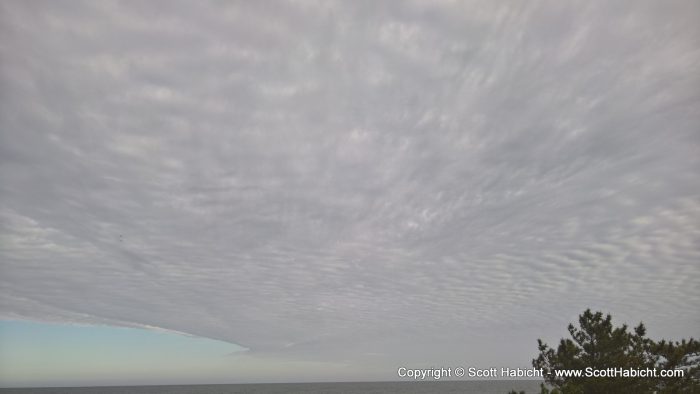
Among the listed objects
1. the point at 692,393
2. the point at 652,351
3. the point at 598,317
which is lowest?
the point at 692,393

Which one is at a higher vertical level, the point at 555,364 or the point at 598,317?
the point at 598,317

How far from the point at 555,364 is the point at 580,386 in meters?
3.96

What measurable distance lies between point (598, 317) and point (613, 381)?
5980 mm

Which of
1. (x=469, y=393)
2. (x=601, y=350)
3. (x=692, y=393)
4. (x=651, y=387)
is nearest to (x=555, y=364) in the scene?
(x=601, y=350)

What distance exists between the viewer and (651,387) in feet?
87.4

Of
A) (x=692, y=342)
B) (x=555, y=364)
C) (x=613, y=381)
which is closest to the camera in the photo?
(x=613, y=381)

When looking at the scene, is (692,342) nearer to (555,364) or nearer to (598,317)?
(598,317)

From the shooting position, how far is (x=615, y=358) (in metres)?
27.0

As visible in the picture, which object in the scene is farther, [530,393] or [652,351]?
[530,393]

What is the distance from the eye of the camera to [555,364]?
30219 millimetres

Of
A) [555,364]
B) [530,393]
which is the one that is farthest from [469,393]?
[555,364]

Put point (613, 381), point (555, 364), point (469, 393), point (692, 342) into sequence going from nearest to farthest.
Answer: point (613, 381) → point (692, 342) → point (555, 364) → point (469, 393)

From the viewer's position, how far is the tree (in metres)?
25.7

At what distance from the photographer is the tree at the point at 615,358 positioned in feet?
84.4
